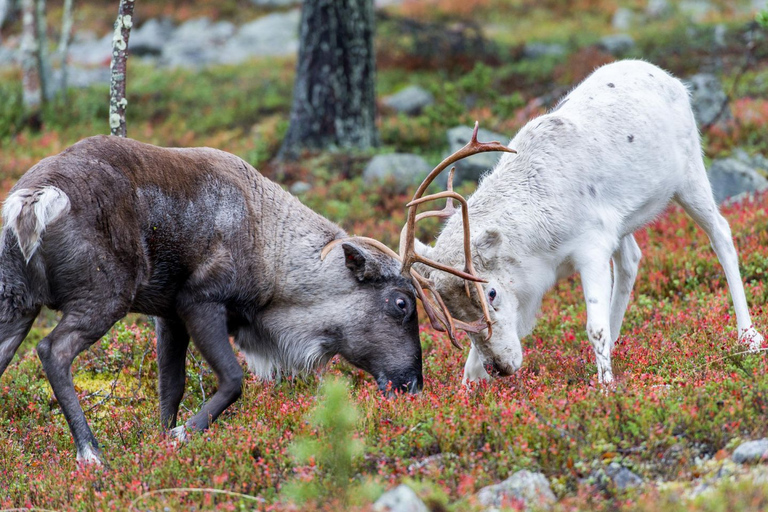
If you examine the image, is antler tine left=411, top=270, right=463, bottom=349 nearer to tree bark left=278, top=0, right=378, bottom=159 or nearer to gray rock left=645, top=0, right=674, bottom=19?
tree bark left=278, top=0, right=378, bottom=159

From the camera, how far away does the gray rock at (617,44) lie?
67.5 feet

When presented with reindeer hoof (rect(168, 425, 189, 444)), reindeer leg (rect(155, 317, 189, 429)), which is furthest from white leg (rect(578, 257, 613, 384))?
reindeer leg (rect(155, 317, 189, 429))

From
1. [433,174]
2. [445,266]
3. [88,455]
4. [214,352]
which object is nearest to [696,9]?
[433,174]

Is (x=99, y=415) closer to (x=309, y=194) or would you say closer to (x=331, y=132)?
(x=309, y=194)

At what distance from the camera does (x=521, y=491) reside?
4348 mm

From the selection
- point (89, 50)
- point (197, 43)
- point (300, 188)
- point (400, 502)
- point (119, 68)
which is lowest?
point (89, 50)

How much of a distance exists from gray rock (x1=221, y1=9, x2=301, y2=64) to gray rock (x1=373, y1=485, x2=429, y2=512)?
23.8 m

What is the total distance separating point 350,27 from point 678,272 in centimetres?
723

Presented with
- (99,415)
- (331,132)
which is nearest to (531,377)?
(99,415)

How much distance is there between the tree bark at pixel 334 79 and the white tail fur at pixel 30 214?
859 centimetres

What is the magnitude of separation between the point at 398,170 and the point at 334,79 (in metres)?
2.15

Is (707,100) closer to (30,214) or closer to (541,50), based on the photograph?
(541,50)

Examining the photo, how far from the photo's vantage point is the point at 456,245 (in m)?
6.32

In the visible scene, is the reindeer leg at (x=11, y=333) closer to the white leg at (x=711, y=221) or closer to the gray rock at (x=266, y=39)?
the white leg at (x=711, y=221)
